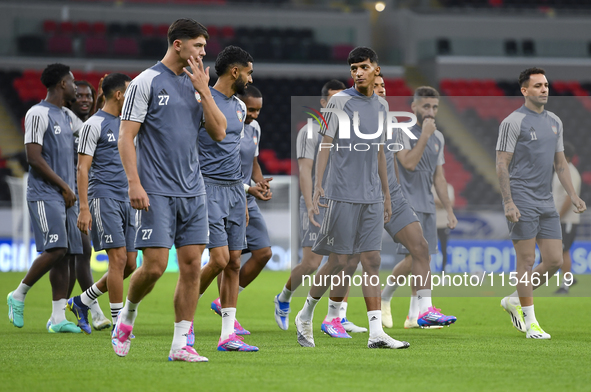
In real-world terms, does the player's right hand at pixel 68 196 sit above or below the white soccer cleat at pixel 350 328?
above

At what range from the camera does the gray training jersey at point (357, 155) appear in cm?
601

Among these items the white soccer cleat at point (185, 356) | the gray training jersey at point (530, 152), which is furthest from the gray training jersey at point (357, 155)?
the white soccer cleat at point (185, 356)

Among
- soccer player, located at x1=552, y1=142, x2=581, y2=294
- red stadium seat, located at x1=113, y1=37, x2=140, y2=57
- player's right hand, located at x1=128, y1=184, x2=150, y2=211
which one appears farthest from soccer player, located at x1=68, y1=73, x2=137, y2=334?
red stadium seat, located at x1=113, y1=37, x2=140, y2=57

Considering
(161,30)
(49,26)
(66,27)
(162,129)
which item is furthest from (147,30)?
(162,129)

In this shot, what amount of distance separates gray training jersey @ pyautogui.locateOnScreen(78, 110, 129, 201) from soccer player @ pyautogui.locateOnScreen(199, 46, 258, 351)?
138cm

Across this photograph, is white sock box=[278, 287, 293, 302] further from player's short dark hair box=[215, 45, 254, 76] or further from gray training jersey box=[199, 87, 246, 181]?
player's short dark hair box=[215, 45, 254, 76]

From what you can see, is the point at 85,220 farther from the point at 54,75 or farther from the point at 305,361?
the point at 305,361

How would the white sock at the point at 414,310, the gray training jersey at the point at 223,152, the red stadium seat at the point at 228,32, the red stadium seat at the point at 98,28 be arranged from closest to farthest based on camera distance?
the gray training jersey at the point at 223,152 < the white sock at the point at 414,310 < the red stadium seat at the point at 98,28 < the red stadium seat at the point at 228,32

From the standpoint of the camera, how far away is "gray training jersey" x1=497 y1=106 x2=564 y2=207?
23.3ft

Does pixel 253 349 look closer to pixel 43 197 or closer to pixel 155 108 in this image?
pixel 155 108

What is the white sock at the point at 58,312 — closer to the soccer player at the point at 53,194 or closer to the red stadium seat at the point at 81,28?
the soccer player at the point at 53,194

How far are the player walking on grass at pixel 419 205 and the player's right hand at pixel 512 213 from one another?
0.91m

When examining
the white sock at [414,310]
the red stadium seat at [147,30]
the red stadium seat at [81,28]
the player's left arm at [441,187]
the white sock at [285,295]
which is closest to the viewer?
the white sock at [285,295]

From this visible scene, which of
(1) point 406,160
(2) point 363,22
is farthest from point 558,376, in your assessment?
(2) point 363,22
